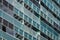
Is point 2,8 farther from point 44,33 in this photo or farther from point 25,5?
point 44,33

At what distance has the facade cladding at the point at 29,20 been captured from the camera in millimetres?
75062

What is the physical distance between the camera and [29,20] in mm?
88188

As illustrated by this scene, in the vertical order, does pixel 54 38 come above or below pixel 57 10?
below

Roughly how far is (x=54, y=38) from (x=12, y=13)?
3203 centimetres

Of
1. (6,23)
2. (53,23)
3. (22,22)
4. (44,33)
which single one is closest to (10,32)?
(6,23)

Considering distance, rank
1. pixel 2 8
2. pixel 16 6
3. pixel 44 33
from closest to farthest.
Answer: pixel 2 8 < pixel 16 6 < pixel 44 33

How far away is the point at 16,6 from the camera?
3191 inches

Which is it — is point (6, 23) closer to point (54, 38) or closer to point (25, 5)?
point (25, 5)

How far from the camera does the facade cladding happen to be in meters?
75.1

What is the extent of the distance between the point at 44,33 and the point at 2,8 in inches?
1065

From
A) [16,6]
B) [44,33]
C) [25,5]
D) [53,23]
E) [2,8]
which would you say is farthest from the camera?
[53,23]

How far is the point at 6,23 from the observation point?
7488 centimetres

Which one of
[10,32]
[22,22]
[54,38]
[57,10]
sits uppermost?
[57,10]

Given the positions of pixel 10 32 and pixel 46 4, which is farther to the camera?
pixel 46 4
